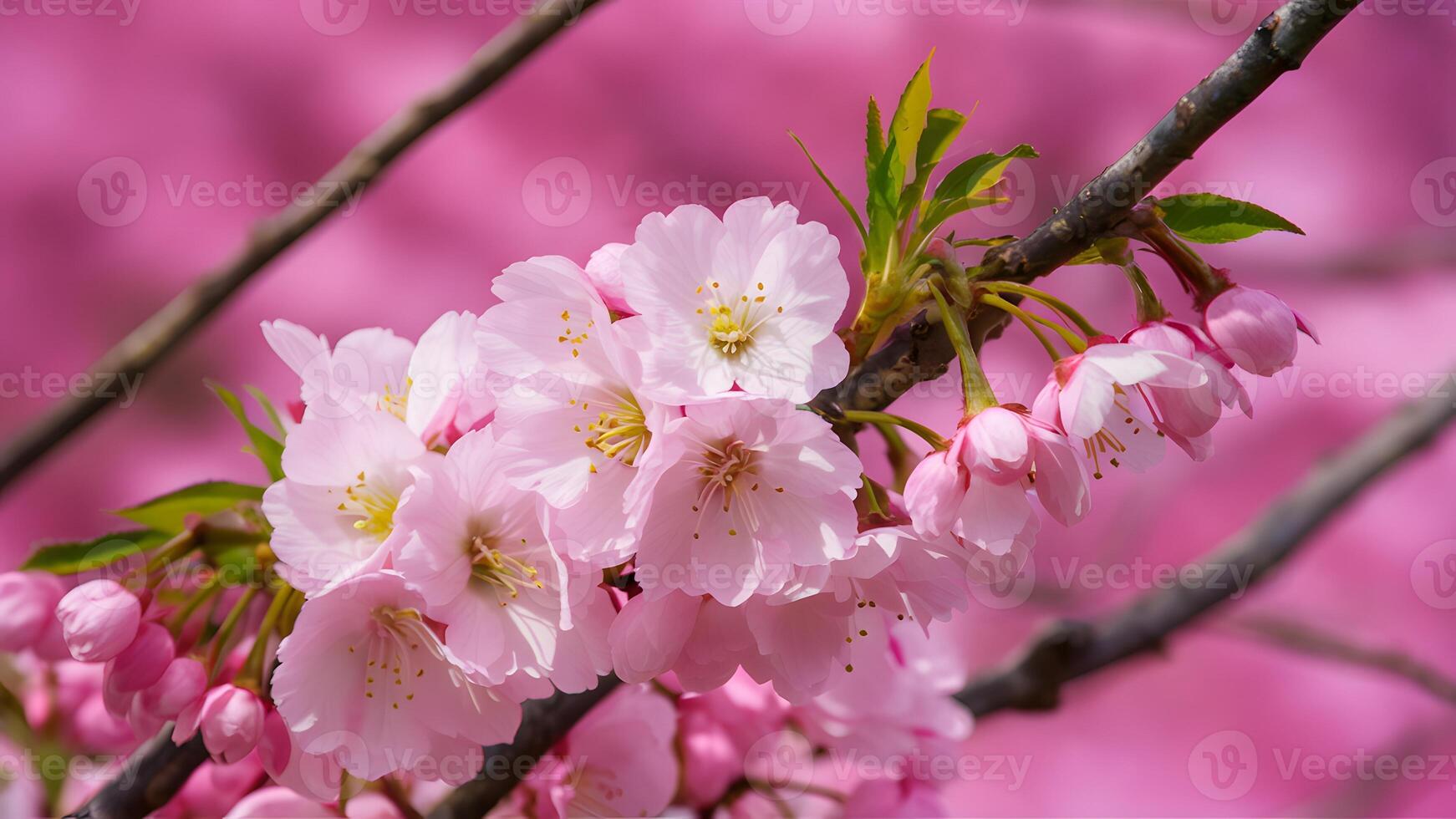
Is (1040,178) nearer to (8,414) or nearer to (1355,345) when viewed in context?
(1355,345)

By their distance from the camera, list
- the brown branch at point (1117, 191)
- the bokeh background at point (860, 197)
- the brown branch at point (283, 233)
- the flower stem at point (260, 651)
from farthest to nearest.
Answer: the bokeh background at point (860, 197) < the brown branch at point (283, 233) < the flower stem at point (260, 651) < the brown branch at point (1117, 191)

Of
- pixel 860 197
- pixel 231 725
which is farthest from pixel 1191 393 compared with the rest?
pixel 860 197

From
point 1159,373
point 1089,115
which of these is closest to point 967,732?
point 1159,373

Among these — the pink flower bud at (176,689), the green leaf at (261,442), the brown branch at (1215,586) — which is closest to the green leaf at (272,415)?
the green leaf at (261,442)

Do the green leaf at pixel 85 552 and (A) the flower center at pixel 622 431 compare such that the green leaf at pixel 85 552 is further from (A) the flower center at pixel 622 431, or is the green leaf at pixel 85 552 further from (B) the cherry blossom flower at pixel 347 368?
(A) the flower center at pixel 622 431

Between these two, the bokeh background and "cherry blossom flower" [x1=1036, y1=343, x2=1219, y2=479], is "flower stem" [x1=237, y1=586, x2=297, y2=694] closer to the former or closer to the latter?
"cherry blossom flower" [x1=1036, y1=343, x2=1219, y2=479]

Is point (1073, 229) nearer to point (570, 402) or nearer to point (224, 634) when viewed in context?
point (570, 402)
